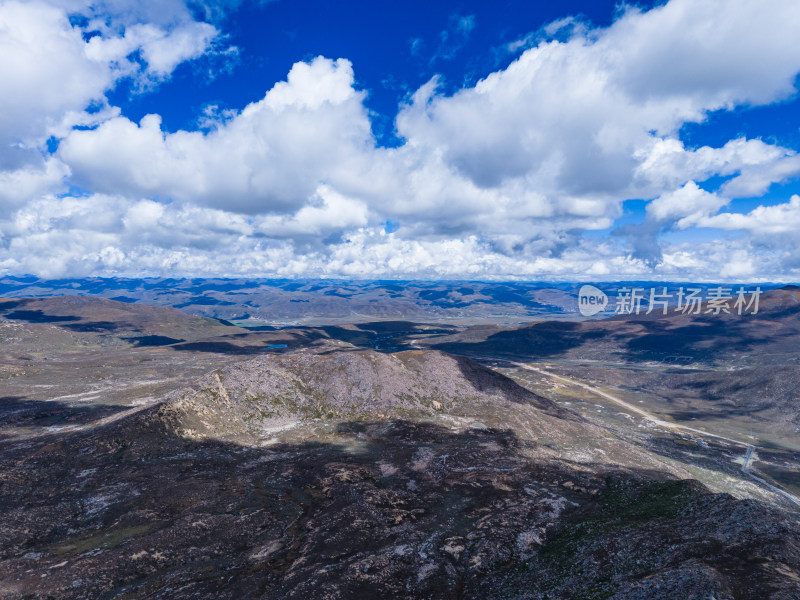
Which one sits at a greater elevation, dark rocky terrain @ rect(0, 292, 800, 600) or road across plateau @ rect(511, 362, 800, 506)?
dark rocky terrain @ rect(0, 292, 800, 600)

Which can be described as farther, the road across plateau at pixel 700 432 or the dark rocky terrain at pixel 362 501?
the road across plateau at pixel 700 432

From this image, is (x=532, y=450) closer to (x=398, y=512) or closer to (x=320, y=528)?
(x=398, y=512)

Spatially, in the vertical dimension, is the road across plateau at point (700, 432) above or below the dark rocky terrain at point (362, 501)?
below

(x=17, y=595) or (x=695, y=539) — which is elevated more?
(x=695, y=539)

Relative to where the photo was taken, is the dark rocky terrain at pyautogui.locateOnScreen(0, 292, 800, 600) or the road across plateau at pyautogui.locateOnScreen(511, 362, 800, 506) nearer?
the dark rocky terrain at pyautogui.locateOnScreen(0, 292, 800, 600)

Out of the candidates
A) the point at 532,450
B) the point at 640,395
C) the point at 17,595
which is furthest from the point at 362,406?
the point at 640,395

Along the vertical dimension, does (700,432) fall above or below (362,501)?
below

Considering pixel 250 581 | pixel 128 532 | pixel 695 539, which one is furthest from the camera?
pixel 128 532

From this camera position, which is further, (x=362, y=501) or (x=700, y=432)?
(x=700, y=432)
